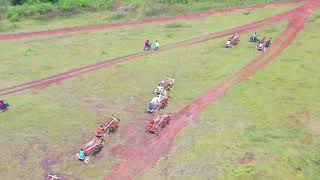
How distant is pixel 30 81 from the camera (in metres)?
59.6

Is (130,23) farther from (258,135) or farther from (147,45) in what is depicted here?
(258,135)

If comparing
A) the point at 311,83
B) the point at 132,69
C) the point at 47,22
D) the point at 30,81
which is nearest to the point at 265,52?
the point at 311,83

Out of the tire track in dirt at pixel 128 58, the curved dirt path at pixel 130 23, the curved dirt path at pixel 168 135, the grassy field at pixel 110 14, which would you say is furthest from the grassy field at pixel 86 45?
the curved dirt path at pixel 168 135

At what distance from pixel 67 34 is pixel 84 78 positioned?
70.6 ft

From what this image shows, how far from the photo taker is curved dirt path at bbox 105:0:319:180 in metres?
40.5

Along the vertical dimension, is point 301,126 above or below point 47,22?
below

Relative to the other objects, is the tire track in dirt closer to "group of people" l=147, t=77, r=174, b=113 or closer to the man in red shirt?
the man in red shirt

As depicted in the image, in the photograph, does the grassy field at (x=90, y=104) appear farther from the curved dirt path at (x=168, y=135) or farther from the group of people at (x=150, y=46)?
the group of people at (x=150, y=46)

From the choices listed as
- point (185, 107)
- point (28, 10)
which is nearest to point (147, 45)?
point (185, 107)

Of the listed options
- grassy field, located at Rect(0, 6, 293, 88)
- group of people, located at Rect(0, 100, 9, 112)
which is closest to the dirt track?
grassy field, located at Rect(0, 6, 293, 88)

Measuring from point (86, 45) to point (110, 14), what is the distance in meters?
16.6

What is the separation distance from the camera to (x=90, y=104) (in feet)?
173

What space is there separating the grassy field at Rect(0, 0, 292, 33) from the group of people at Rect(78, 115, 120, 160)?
132 ft

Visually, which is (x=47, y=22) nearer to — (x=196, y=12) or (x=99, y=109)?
(x=196, y=12)
